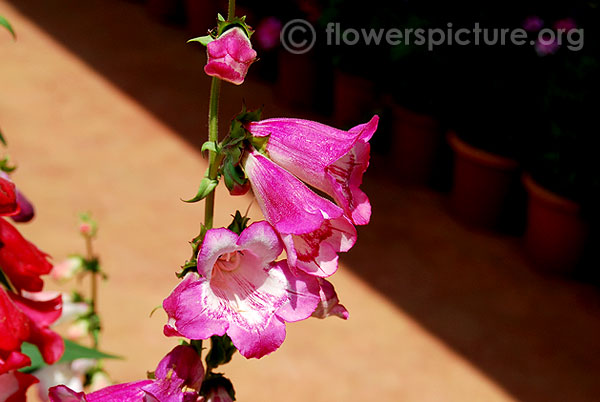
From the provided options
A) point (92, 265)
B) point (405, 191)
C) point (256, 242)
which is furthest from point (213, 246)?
point (405, 191)

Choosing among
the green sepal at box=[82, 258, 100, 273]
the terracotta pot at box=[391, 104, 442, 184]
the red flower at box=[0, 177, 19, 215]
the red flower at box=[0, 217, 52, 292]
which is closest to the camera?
the red flower at box=[0, 177, 19, 215]

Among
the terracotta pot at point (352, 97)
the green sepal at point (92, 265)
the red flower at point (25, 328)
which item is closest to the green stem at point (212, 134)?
the red flower at point (25, 328)

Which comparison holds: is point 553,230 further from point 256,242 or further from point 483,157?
point 256,242

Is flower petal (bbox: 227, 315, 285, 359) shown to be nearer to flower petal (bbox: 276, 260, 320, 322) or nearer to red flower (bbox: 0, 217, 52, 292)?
flower petal (bbox: 276, 260, 320, 322)

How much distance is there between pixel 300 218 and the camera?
1.92 ft

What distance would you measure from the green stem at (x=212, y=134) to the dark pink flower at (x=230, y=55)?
1cm

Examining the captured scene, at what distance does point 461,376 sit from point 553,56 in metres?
1.20

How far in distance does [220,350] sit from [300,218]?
0.43 ft

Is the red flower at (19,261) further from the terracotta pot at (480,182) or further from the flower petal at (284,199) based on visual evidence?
the terracotta pot at (480,182)

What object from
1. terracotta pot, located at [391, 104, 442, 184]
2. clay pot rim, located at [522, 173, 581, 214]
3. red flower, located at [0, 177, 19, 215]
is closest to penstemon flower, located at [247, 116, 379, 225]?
red flower, located at [0, 177, 19, 215]

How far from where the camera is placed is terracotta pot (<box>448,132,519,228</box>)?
10.2 ft

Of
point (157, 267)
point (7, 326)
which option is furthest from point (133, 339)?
point (7, 326)

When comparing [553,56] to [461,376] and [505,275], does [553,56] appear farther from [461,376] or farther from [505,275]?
[461,376]

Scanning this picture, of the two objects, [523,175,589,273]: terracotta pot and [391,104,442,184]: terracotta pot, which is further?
[391,104,442,184]: terracotta pot
